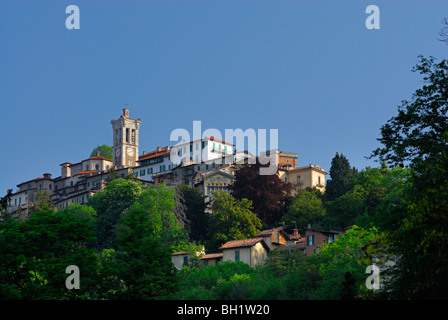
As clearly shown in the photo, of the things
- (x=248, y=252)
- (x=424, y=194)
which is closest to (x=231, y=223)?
(x=248, y=252)

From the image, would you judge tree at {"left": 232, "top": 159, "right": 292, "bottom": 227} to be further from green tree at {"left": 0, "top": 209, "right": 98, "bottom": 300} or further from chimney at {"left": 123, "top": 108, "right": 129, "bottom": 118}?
chimney at {"left": 123, "top": 108, "right": 129, "bottom": 118}

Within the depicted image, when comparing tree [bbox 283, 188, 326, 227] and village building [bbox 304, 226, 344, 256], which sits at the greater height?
tree [bbox 283, 188, 326, 227]

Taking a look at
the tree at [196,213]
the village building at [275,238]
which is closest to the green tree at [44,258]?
the village building at [275,238]

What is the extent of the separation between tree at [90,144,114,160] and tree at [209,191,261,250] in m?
100

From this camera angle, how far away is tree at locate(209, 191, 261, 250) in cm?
8250

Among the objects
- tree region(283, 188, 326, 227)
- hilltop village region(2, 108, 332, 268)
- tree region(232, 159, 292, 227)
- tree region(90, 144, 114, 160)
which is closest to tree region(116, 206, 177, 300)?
hilltop village region(2, 108, 332, 268)

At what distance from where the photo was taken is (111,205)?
328 feet

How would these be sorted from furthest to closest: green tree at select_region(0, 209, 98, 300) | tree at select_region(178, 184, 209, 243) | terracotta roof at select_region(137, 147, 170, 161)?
terracotta roof at select_region(137, 147, 170, 161) → tree at select_region(178, 184, 209, 243) → green tree at select_region(0, 209, 98, 300)

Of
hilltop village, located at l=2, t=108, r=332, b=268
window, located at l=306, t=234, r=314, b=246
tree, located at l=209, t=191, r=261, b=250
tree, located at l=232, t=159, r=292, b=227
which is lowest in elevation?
window, located at l=306, t=234, r=314, b=246

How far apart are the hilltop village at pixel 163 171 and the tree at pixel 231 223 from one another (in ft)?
15.5

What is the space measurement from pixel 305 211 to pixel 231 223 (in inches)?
505

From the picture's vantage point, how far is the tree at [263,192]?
93.5m
